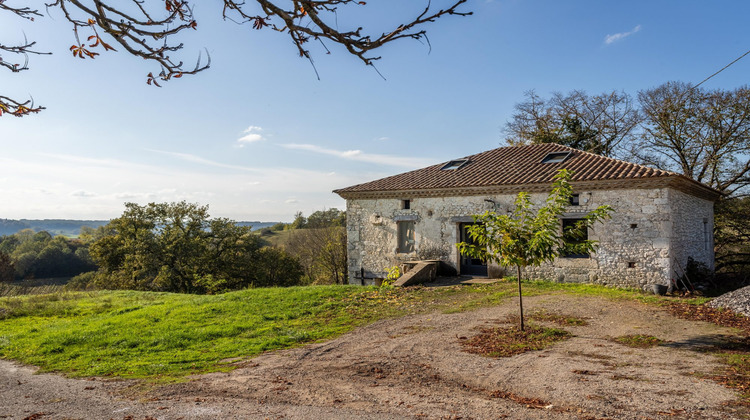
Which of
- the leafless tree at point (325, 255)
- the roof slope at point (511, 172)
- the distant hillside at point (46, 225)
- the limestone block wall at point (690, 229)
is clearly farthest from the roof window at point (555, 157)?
the distant hillside at point (46, 225)

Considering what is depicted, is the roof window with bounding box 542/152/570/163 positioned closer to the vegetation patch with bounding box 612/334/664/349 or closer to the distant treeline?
the vegetation patch with bounding box 612/334/664/349

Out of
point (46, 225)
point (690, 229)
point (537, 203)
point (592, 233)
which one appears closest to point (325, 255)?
point (537, 203)

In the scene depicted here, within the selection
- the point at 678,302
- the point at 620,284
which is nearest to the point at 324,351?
the point at 678,302

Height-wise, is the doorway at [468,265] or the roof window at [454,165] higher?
the roof window at [454,165]

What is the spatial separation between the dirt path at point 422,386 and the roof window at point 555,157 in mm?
9500

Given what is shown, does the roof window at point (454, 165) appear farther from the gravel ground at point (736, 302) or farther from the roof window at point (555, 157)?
the gravel ground at point (736, 302)

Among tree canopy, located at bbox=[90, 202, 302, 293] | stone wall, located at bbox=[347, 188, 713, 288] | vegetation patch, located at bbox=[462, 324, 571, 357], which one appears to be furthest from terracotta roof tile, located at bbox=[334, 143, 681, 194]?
tree canopy, located at bbox=[90, 202, 302, 293]

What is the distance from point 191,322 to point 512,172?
466 inches

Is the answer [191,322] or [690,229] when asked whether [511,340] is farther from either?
[690,229]

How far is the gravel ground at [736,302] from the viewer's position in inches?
377

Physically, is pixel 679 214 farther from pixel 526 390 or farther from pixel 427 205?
pixel 526 390

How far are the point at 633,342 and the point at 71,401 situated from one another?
8.22m

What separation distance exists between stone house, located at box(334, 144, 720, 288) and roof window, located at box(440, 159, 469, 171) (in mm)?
44

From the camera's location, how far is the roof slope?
544 inches
